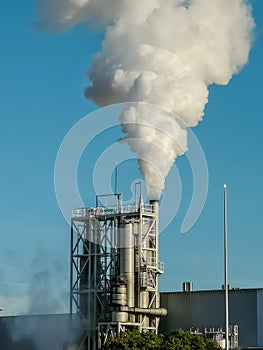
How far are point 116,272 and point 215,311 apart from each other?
10400 mm

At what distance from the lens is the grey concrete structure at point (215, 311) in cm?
10131

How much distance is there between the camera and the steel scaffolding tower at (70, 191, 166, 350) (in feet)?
343

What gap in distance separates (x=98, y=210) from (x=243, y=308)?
1837cm

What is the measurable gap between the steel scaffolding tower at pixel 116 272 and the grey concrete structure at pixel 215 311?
2.14 meters

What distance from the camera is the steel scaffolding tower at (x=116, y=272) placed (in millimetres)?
104500

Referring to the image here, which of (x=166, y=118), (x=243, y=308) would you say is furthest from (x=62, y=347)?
(x=166, y=118)

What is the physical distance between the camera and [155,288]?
106 meters

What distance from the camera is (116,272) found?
106625 millimetres

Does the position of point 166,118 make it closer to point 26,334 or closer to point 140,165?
point 140,165

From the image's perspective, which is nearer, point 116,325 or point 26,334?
point 116,325

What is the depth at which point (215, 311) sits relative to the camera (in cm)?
10494

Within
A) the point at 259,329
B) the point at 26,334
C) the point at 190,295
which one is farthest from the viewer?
the point at 26,334

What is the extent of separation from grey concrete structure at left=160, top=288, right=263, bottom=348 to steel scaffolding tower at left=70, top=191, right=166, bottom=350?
2.14m

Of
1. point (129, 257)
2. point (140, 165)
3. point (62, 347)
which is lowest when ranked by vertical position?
point (62, 347)
